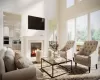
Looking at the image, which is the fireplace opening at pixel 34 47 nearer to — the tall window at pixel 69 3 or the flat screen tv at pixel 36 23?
the flat screen tv at pixel 36 23

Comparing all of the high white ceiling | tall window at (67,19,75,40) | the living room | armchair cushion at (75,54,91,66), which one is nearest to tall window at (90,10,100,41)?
the living room

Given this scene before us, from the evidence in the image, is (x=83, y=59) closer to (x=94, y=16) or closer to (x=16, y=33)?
(x=94, y=16)

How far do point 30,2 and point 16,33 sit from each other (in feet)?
5.89

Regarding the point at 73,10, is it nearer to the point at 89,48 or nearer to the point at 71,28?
the point at 71,28

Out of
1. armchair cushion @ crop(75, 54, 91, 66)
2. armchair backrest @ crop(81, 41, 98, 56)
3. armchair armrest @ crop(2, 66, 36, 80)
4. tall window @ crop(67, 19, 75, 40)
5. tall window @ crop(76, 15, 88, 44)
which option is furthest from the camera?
tall window @ crop(67, 19, 75, 40)

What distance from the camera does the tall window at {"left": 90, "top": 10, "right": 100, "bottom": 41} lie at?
4.27 meters

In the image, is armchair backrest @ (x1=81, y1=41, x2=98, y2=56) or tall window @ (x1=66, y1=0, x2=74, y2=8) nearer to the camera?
armchair backrest @ (x1=81, y1=41, x2=98, y2=56)

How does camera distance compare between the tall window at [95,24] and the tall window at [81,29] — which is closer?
the tall window at [95,24]

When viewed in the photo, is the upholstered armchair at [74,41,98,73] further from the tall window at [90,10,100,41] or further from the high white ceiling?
the high white ceiling

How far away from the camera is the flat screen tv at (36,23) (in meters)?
4.95

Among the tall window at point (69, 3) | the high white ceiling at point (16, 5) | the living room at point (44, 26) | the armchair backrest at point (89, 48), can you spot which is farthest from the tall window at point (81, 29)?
the high white ceiling at point (16, 5)

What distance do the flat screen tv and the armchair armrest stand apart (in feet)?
11.6

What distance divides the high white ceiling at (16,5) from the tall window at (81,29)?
8.54 ft

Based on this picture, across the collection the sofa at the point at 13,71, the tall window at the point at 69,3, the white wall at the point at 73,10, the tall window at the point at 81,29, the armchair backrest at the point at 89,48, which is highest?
the tall window at the point at 69,3
